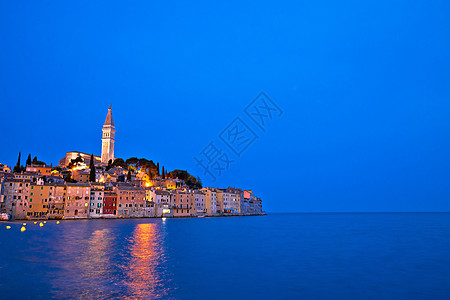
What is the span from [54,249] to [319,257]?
22.2 metres

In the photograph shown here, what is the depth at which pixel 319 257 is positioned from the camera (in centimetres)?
2619

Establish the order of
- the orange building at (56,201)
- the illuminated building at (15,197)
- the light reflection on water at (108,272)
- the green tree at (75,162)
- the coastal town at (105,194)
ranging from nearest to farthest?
the light reflection on water at (108,272)
the illuminated building at (15,197)
the coastal town at (105,194)
the orange building at (56,201)
the green tree at (75,162)

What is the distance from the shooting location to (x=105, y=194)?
83875mm

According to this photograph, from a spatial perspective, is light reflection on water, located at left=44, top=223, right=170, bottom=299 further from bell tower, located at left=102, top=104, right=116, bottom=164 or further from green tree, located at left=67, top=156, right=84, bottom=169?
bell tower, located at left=102, top=104, right=116, bottom=164

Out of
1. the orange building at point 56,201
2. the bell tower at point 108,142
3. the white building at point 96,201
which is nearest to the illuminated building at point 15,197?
the orange building at point 56,201

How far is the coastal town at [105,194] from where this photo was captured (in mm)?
72625

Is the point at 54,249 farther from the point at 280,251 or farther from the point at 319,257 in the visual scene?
the point at 319,257

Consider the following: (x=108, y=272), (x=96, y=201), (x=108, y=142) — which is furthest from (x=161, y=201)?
(x=108, y=272)

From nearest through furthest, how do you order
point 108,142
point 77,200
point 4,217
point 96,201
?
1. point 4,217
2. point 77,200
3. point 96,201
4. point 108,142

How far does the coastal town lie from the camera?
72625 mm

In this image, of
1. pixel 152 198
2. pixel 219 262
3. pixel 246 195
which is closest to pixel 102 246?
pixel 219 262

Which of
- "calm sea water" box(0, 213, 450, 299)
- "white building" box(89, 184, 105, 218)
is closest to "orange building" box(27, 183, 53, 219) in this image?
"white building" box(89, 184, 105, 218)

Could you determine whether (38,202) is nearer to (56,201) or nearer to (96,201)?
(56,201)

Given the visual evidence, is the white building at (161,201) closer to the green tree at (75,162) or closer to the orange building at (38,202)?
the orange building at (38,202)
